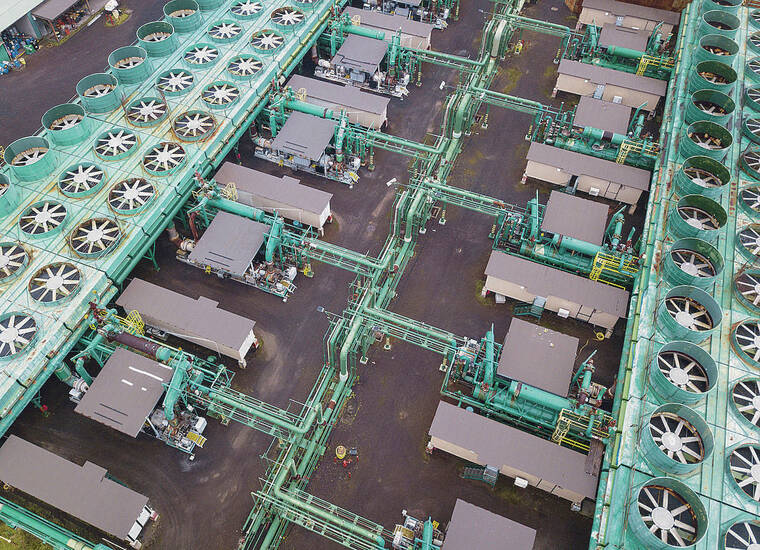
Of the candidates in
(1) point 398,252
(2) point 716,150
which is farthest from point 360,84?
(2) point 716,150

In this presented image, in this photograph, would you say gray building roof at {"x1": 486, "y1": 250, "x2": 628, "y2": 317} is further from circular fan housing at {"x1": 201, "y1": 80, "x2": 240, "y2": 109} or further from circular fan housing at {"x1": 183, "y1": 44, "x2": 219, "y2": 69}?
circular fan housing at {"x1": 183, "y1": 44, "x2": 219, "y2": 69}

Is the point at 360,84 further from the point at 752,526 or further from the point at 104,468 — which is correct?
the point at 752,526

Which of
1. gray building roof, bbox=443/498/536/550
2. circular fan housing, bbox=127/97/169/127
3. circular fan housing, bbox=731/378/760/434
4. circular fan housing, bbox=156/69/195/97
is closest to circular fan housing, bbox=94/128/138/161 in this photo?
circular fan housing, bbox=127/97/169/127

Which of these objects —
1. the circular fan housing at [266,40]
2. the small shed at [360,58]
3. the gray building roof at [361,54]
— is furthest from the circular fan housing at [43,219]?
the gray building roof at [361,54]

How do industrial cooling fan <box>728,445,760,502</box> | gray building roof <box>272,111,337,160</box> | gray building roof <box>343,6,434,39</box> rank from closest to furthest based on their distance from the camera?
industrial cooling fan <box>728,445,760,502</box> < gray building roof <box>272,111,337,160</box> < gray building roof <box>343,6,434,39</box>

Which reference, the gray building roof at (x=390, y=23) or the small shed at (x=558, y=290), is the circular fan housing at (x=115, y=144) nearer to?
the gray building roof at (x=390, y=23)

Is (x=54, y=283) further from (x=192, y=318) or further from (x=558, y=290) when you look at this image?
(x=558, y=290)

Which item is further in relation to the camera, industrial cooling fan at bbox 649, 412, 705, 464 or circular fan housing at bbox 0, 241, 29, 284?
circular fan housing at bbox 0, 241, 29, 284
